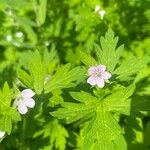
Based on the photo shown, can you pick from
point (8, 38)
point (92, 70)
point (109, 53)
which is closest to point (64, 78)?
point (92, 70)

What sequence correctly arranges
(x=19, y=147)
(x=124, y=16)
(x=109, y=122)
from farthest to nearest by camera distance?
(x=124, y=16), (x=19, y=147), (x=109, y=122)

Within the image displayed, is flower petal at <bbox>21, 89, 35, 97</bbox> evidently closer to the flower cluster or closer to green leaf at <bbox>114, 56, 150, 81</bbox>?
green leaf at <bbox>114, 56, 150, 81</bbox>

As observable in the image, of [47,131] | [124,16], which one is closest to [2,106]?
[47,131]

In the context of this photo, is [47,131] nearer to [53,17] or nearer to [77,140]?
[77,140]

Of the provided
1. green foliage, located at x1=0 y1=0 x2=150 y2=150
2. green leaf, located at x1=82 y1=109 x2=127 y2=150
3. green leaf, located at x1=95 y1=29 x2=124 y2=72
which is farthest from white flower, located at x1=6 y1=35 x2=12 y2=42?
green leaf, located at x1=82 y1=109 x2=127 y2=150

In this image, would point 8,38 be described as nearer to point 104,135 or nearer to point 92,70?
point 92,70

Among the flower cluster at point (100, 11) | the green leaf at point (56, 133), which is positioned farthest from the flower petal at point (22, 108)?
the flower cluster at point (100, 11)
